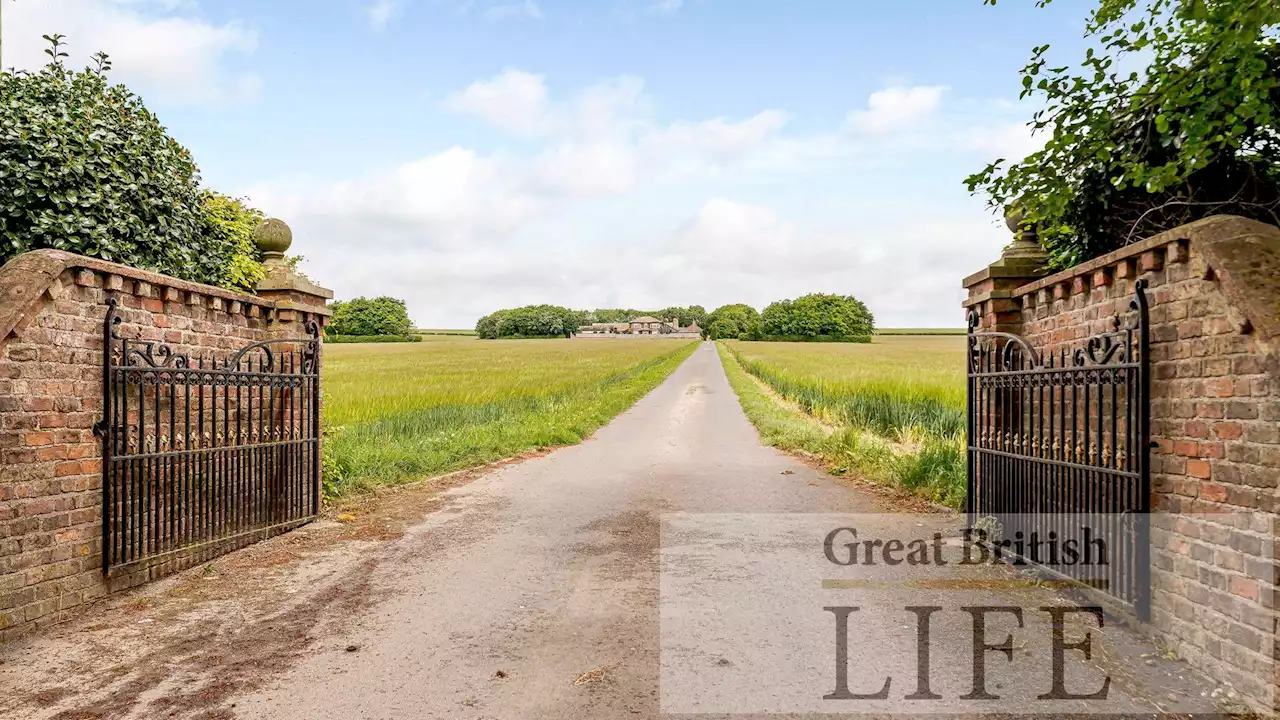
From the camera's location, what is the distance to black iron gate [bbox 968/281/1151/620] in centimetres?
402

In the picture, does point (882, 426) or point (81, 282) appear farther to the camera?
point (882, 426)

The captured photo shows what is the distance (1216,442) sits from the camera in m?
3.55

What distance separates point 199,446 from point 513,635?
314 centimetres

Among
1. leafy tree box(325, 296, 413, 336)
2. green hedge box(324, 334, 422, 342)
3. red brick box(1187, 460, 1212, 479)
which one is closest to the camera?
red brick box(1187, 460, 1212, 479)

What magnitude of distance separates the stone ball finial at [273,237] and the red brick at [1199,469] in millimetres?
7651

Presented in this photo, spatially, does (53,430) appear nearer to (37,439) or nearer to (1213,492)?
(37,439)

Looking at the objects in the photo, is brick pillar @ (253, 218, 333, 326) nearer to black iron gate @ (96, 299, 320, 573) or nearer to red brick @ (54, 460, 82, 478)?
black iron gate @ (96, 299, 320, 573)

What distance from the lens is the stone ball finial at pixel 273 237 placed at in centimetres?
730

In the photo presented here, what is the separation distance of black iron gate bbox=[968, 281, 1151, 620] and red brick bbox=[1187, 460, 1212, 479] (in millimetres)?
221

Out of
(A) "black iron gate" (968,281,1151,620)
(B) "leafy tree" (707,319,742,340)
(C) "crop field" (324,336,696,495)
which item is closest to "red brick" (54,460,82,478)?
(C) "crop field" (324,336,696,495)

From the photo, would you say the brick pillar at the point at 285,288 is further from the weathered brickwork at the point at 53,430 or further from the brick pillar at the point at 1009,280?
the brick pillar at the point at 1009,280

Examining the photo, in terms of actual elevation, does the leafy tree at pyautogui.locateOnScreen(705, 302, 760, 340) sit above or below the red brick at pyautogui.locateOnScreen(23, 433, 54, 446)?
above

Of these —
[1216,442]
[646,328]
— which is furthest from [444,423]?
[646,328]

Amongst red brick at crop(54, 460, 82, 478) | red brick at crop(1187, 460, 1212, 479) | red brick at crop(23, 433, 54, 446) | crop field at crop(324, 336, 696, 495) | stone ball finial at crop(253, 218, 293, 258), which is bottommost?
crop field at crop(324, 336, 696, 495)
